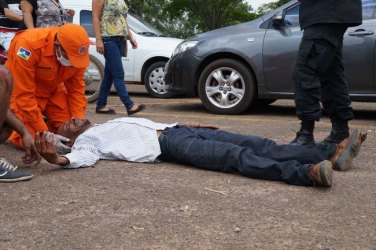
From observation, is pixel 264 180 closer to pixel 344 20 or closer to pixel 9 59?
pixel 344 20

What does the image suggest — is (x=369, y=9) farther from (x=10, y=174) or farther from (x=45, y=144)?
(x=10, y=174)

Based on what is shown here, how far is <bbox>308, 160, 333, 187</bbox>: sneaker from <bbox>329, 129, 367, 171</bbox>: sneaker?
0.48 meters

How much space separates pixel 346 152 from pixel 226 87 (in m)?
3.26

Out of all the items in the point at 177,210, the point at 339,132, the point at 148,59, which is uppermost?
the point at 148,59

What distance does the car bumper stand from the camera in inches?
279

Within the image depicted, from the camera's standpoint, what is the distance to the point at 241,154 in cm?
359

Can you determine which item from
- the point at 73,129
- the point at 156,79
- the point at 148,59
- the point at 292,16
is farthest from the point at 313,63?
the point at 148,59

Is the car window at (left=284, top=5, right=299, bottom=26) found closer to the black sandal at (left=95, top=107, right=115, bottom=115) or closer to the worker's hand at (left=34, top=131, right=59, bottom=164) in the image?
the black sandal at (left=95, top=107, right=115, bottom=115)

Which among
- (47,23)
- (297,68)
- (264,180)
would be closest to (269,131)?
(297,68)

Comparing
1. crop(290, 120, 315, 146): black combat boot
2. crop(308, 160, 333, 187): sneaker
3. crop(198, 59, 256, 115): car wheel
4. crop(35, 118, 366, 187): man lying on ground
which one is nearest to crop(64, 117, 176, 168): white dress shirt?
crop(35, 118, 366, 187): man lying on ground

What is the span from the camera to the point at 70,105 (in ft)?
15.5

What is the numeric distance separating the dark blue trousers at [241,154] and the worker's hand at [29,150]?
82 cm

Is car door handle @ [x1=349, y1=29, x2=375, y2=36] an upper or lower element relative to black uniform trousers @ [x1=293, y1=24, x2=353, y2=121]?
upper

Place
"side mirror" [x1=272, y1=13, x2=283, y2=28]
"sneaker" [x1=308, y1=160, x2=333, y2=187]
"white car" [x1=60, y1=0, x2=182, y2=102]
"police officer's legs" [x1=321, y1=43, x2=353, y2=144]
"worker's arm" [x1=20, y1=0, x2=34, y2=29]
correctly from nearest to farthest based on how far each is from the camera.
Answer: "sneaker" [x1=308, y1=160, x2=333, y2=187]
"police officer's legs" [x1=321, y1=43, x2=353, y2=144]
"worker's arm" [x1=20, y1=0, x2=34, y2=29]
"side mirror" [x1=272, y1=13, x2=283, y2=28]
"white car" [x1=60, y1=0, x2=182, y2=102]
